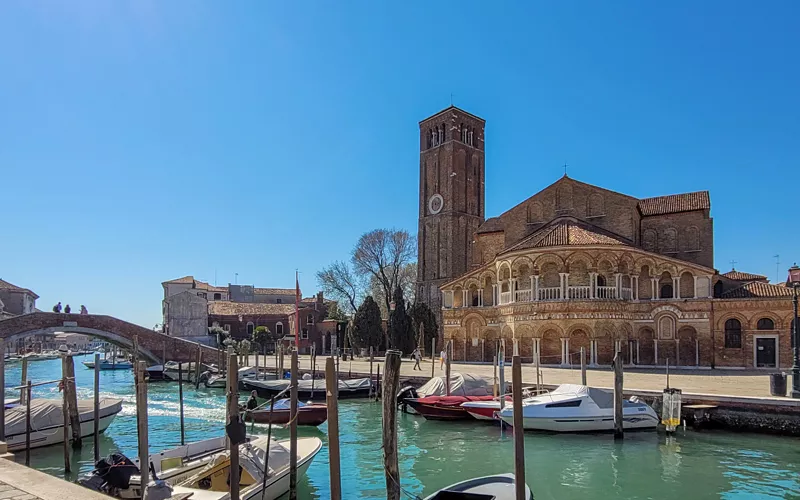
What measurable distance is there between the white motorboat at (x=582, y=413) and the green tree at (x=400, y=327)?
80.3ft

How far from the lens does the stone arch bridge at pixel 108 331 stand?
31.4 metres

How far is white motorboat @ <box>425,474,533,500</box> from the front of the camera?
8133mm

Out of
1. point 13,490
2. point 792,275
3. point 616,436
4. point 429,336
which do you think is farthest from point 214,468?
point 429,336

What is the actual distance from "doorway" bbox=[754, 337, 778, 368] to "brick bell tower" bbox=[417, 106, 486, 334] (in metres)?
21.8

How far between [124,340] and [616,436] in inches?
1187

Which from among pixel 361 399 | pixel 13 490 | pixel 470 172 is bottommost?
pixel 361 399

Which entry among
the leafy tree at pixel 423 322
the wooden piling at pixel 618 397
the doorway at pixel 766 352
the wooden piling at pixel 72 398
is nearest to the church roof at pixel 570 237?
the doorway at pixel 766 352

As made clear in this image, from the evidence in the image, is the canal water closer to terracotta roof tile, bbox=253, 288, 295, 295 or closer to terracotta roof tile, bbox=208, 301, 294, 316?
terracotta roof tile, bbox=208, 301, 294, 316

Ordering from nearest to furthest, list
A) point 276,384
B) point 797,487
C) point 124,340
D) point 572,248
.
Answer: point 797,487 → point 276,384 → point 572,248 → point 124,340

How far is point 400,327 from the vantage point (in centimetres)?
3981

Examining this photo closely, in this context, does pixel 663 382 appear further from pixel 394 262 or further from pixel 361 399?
pixel 394 262

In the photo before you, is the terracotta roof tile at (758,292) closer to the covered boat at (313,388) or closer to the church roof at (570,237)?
the church roof at (570,237)

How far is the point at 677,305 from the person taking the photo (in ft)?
90.3

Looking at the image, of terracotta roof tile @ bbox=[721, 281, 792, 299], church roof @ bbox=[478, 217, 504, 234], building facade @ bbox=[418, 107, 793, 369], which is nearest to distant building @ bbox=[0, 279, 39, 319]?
church roof @ bbox=[478, 217, 504, 234]
